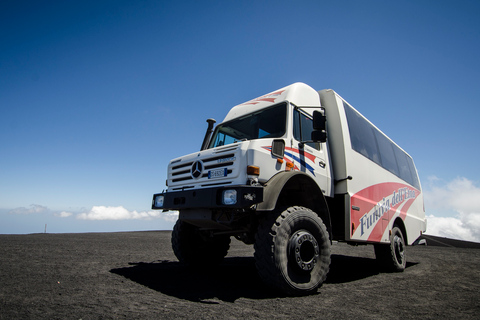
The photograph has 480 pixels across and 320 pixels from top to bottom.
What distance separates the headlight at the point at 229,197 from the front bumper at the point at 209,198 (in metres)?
0.03

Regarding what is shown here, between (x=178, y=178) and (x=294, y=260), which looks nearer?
(x=294, y=260)

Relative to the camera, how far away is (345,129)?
19.6 feet

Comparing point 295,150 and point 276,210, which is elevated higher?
point 295,150

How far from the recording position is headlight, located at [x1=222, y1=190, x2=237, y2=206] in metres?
3.86

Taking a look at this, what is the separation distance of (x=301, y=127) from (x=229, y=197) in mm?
2162

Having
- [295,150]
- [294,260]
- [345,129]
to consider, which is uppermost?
[345,129]

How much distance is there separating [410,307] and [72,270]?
539cm

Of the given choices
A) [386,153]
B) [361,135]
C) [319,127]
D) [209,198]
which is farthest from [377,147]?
[209,198]

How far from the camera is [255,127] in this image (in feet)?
18.2

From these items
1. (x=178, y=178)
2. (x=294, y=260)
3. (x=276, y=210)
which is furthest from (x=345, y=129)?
(x=178, y=178)

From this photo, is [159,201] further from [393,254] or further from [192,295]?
[393,254]

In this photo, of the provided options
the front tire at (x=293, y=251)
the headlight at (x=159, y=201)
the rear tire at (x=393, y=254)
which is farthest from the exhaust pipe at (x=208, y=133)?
the rear tire at (x=393, y=254)

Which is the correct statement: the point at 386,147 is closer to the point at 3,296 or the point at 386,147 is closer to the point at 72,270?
the point at 72,270

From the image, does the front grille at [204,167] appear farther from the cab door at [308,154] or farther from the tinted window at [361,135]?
the tinted window at [361,135]
